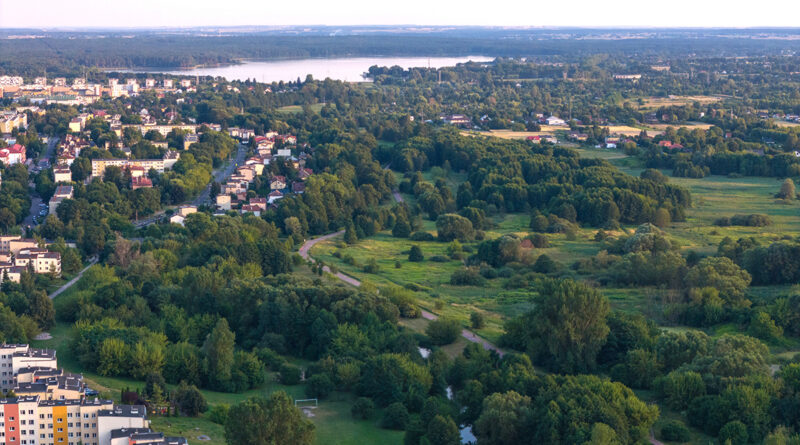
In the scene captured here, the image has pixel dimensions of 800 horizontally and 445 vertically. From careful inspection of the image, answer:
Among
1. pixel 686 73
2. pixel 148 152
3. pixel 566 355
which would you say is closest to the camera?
pixel 566 355

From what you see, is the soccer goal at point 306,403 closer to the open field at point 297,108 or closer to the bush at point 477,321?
the bush at point 477,321

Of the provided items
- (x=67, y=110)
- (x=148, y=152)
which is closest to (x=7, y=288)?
(x=148, y=152)

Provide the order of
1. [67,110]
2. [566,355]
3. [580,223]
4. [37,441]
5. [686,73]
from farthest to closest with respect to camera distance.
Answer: [686,73] < [67,110] < [580,223] < [566,355] < [37,441]

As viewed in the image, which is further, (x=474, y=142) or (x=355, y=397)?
(x=474, y=142)

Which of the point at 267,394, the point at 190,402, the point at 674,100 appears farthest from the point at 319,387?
the point at 674,100

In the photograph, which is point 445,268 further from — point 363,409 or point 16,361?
point 16,361

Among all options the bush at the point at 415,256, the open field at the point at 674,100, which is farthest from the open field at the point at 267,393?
the open field at the point at 674,100

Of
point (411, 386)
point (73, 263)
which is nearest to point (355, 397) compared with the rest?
point (411, 386)

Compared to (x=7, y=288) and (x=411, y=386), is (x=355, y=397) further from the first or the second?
(x=7, y=288)

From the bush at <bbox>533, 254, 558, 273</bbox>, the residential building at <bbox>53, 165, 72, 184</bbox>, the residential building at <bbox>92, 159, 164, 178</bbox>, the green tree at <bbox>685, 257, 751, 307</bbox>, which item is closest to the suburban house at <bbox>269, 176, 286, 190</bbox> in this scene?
the residential building at <bbox>92, 159, 164, 178</bbox>
